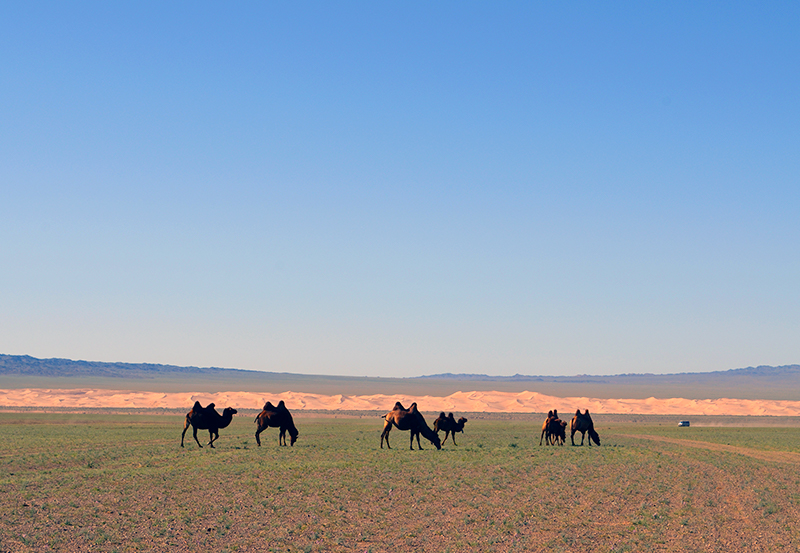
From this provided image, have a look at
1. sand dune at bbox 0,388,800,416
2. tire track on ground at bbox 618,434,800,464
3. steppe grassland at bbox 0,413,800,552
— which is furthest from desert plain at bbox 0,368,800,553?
sand dune at bbox 0,388,800,416

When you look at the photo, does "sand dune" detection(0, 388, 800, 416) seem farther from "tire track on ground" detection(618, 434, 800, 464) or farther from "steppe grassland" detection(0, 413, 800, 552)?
"steppe grassland" detection(0, 413, 800, 552)

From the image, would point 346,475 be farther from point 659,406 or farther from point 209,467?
point 659,406

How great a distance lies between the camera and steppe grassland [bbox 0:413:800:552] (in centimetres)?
1645

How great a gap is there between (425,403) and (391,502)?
115 meters

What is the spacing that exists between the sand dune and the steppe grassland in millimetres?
90297

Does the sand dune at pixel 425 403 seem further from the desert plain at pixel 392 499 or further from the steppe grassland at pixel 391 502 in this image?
the steppe grassland at pixel 391 502

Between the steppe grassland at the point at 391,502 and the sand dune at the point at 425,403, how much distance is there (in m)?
90.3

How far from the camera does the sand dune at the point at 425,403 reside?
12594 cm

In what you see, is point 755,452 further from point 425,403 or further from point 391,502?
point 425,403

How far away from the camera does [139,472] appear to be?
→ 26.2 meters

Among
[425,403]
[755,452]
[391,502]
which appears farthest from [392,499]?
[425,403]

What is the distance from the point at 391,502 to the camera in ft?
68.2

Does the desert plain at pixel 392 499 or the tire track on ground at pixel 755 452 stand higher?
the desert plain at pixel 392 499

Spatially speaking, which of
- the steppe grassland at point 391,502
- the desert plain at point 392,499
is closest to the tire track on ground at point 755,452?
the desert plain at point 392,499
